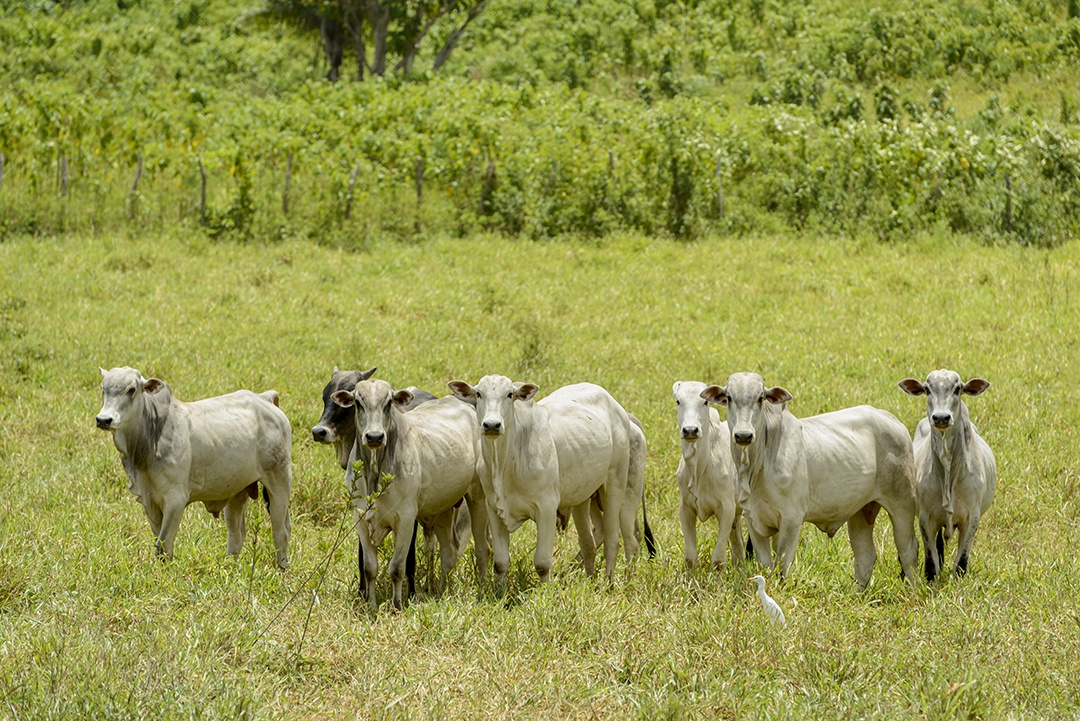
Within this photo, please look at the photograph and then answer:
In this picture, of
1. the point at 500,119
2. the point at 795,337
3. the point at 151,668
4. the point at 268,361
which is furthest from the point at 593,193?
the point at 151,668

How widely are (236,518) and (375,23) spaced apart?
2047 cm

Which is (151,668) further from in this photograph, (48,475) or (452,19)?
(452,19)

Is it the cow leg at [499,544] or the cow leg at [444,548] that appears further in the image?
the cow leg at [444,548]

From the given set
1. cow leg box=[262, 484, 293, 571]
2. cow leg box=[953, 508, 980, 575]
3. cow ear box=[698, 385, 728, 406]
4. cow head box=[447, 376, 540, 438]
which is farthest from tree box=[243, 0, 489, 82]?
cow leg box=[953, 508, 980, 575]

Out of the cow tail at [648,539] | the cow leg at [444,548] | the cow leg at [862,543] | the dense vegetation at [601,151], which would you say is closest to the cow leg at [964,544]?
the cow leg at [862,543]

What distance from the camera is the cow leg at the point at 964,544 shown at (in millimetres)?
7684

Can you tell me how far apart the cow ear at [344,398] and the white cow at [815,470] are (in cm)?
217

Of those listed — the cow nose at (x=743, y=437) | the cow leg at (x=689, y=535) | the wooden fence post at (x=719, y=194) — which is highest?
the cow nose at (x=743, y=437)

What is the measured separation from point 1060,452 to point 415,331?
7.11m

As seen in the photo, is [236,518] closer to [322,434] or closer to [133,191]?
[322,434]

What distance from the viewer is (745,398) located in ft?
24.1

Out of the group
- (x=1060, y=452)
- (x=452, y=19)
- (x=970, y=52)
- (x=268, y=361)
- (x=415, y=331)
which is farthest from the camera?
(x=452, y=19)

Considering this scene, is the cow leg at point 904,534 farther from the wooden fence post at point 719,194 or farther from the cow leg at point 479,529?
the wooden fence post at point 719,194

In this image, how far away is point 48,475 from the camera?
9602 mm
